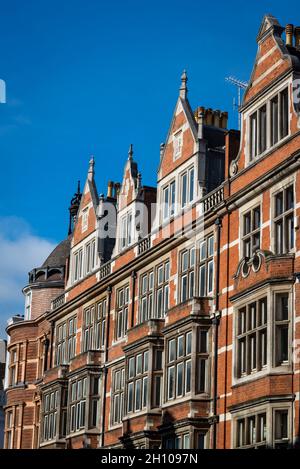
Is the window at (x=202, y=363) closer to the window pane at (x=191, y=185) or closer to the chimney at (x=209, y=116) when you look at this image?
the window pane at (x=191, y=185)

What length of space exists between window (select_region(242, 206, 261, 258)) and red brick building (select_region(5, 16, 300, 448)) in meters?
0.04

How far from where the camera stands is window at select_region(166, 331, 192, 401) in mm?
34312

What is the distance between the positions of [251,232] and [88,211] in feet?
52.6

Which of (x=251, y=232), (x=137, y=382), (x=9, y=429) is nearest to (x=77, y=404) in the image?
(x=137, y=382)

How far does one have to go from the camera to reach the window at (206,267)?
3488cm

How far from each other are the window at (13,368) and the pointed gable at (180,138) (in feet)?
54.7

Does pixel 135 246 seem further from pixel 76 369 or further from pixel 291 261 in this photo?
pixel 291 261

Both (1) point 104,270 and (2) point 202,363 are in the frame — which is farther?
(1) point 104,270

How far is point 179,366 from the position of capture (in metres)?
35.0

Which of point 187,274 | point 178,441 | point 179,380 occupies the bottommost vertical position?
point 178,441

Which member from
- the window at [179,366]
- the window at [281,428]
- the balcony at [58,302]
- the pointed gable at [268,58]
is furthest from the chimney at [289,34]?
the balcony at [58,302]

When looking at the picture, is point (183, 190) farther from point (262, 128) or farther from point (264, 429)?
point (264, 429)

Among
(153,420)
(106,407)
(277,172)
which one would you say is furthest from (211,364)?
(106,407)
